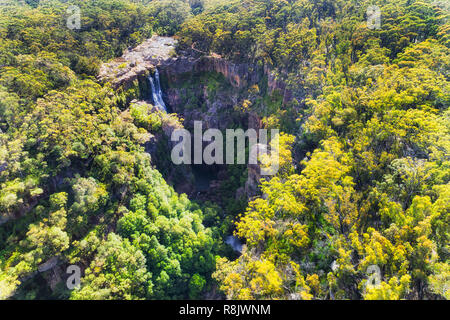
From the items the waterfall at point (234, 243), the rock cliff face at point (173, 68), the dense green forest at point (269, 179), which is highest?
the rock cliff face at point (173, 68)

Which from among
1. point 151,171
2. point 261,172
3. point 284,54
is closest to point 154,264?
point 151,171

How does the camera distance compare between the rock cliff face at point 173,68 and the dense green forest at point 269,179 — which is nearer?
the dense green forest at point 269,179

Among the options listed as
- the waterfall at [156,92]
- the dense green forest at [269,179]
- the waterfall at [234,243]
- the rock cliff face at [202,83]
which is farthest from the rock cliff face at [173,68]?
the waterfall at [234,243]

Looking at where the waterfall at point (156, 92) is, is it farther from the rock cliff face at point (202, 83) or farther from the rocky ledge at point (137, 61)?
the rocky ledge at point (137, 61)

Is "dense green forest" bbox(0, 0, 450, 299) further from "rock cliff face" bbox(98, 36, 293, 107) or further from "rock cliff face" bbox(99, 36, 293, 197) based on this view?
"rock cliff face" bbox(99, 36, 293, 197)

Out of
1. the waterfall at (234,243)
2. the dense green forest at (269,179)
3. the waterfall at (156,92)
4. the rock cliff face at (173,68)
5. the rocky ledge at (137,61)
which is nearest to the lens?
the dense green forest at (269,179)

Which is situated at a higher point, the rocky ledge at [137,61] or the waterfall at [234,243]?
the rocky ledge at [137,61]
